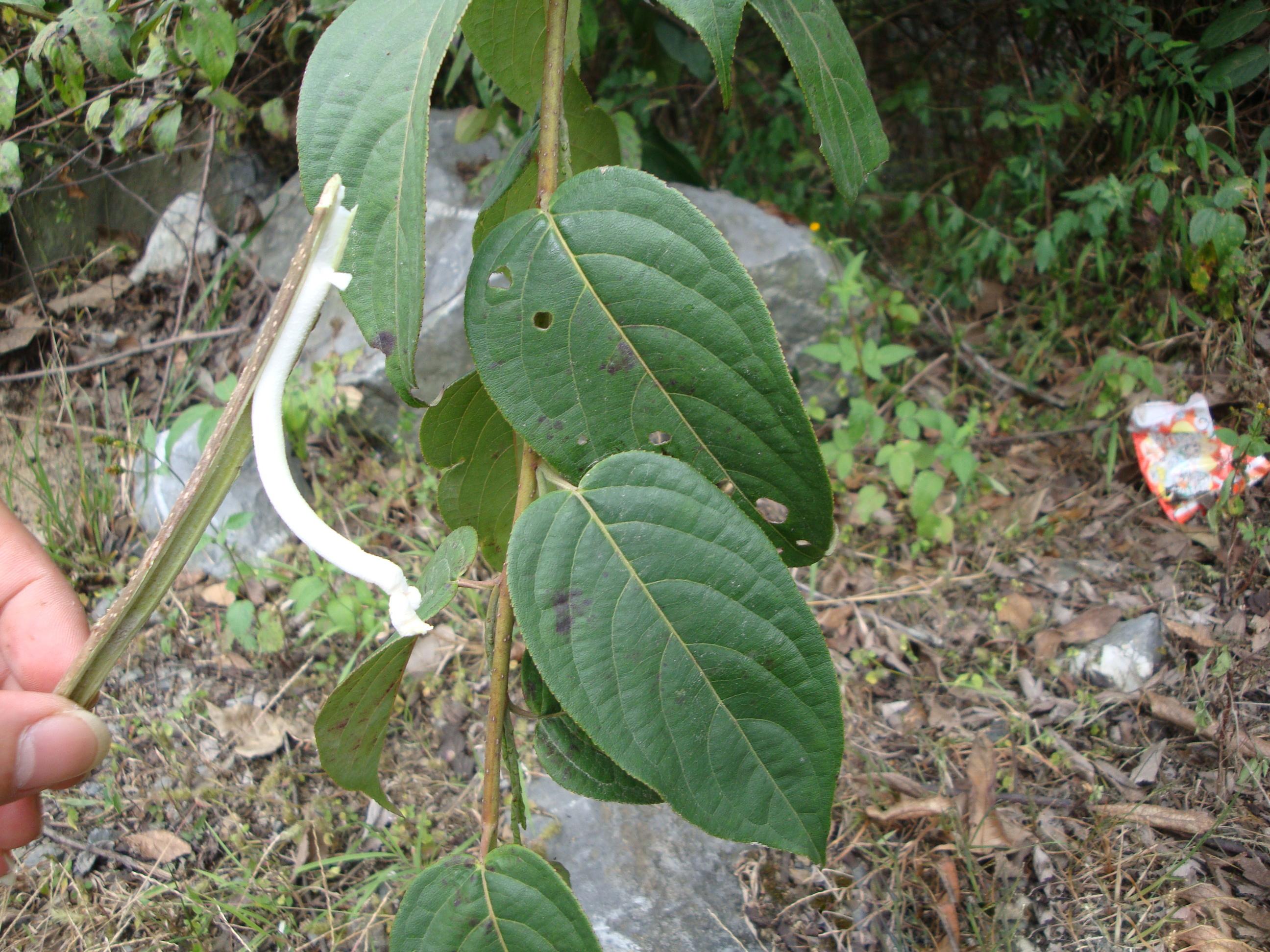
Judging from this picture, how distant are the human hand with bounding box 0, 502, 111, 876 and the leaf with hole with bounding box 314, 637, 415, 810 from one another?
196mm

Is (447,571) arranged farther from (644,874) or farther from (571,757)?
(644,874)

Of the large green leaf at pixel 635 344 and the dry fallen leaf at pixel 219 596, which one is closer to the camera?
the large green leaf at pixel 635 344

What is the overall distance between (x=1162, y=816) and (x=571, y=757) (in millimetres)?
1048

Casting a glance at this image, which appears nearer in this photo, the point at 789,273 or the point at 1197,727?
the point at 1197,727

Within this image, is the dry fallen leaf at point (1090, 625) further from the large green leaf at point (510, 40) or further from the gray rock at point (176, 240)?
the gray rock at point (176, 240)

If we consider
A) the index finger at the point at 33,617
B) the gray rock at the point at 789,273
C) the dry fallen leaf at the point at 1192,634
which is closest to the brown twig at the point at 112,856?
the index finger at the point at 33,617

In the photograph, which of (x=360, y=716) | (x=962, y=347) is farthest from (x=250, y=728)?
(x=962, y=347)

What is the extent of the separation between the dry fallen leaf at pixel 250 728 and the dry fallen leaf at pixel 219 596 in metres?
0.26

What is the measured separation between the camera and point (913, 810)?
131 cm

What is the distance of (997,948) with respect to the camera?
3.74ft

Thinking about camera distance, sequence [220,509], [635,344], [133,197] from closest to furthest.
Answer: [635,344] < [220,509] < [133,197]

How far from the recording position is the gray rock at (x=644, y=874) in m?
1.21

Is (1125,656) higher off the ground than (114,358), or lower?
lower

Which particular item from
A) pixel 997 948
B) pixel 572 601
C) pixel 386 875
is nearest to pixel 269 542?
pixel 386 875
